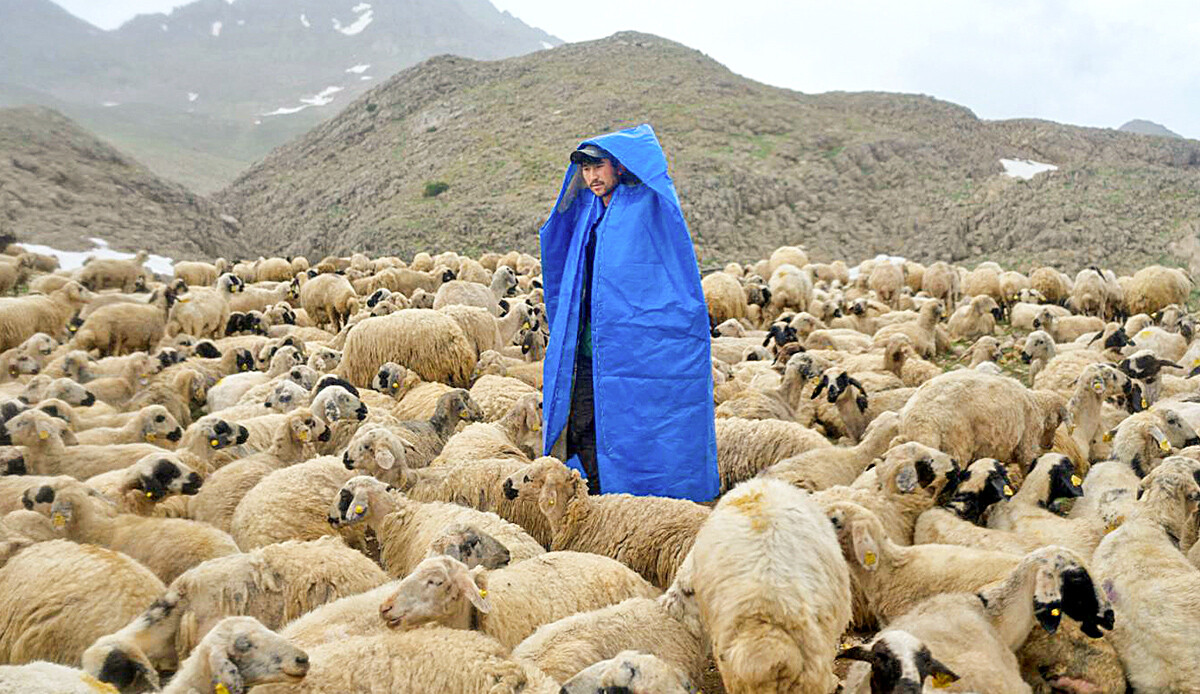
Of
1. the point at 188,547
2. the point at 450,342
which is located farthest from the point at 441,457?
the point at 450,342

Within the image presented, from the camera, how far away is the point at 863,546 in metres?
4.53

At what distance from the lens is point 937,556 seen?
4805 mm

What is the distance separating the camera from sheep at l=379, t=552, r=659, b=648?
3.87m

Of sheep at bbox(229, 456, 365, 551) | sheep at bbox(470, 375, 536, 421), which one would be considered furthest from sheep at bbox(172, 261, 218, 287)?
sheep at bbox(229, 456, 365, 551)

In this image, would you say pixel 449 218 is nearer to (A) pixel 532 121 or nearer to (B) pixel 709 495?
(A) pixel 532 121

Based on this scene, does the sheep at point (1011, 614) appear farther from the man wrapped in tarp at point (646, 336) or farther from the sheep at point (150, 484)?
the sheep at point (150, 484)

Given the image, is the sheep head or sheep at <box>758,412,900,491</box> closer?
the sheep head

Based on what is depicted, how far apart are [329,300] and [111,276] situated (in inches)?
354

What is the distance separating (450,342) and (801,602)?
744 centimetres

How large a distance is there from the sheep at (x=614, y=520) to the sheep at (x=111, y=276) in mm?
19362

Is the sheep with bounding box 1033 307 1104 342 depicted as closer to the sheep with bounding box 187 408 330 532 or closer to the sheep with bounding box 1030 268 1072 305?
the sheep with bounding box 1030 268 1072 305

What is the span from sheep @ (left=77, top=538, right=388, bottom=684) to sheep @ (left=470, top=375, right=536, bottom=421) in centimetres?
354

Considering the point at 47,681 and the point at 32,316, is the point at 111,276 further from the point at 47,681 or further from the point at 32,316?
the point at 47,681

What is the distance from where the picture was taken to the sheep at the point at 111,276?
20.9 meters
